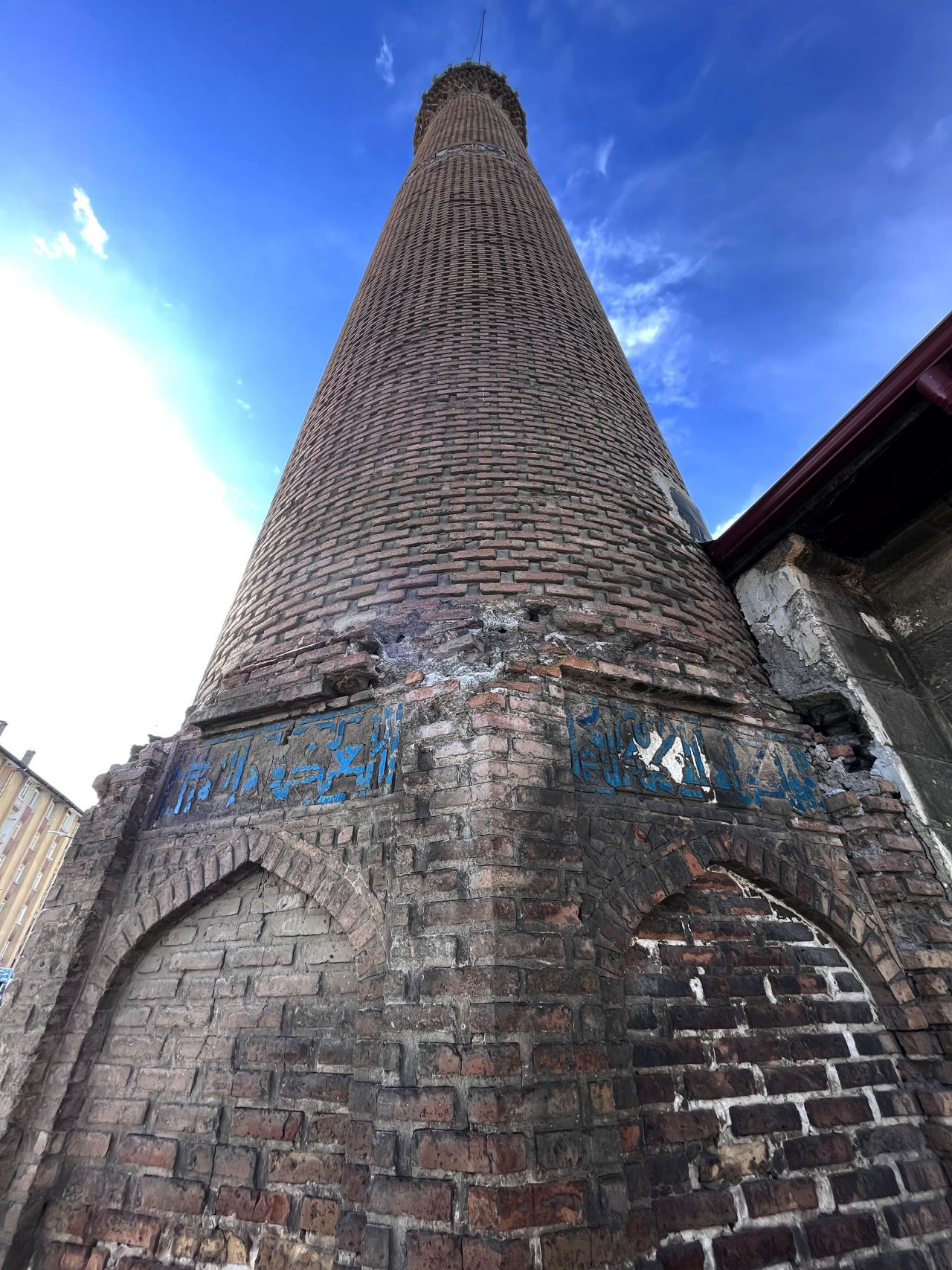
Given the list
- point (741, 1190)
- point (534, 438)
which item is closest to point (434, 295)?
point (534, 438)

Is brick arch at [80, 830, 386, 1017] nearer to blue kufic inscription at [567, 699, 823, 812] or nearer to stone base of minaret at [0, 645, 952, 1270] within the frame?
stone base of minaret at [0, 645, 952, 1270]

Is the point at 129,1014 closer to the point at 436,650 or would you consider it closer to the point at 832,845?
the point at 436,650

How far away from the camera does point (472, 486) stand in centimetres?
336

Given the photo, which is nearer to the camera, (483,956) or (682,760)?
(483,956)

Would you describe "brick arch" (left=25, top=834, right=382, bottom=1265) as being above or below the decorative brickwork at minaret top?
below

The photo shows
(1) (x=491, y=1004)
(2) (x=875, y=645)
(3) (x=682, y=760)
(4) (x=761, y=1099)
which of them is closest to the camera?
(1) (x=491, y=1004)

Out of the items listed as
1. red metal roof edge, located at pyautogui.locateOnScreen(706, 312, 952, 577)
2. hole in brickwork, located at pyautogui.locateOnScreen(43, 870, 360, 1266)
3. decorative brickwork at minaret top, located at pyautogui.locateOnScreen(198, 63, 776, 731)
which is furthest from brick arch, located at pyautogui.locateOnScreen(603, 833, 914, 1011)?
red metal roof edge, located at pyautogui.locateOnScreen(706, 312, 952, 577)

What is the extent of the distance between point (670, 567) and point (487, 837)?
210cm

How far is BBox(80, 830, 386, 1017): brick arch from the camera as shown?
201 cm

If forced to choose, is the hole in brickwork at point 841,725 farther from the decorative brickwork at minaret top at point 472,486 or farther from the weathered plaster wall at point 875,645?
the decorative brickwork at minaret top at point 472,486

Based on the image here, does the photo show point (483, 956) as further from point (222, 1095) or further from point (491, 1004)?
point (222, 1095)

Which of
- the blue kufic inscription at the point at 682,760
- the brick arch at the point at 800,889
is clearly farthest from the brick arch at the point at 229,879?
the brick arch at the point at 800,889

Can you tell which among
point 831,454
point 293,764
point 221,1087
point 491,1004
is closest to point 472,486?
point 293,764

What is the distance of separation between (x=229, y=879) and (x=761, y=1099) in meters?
1.93
